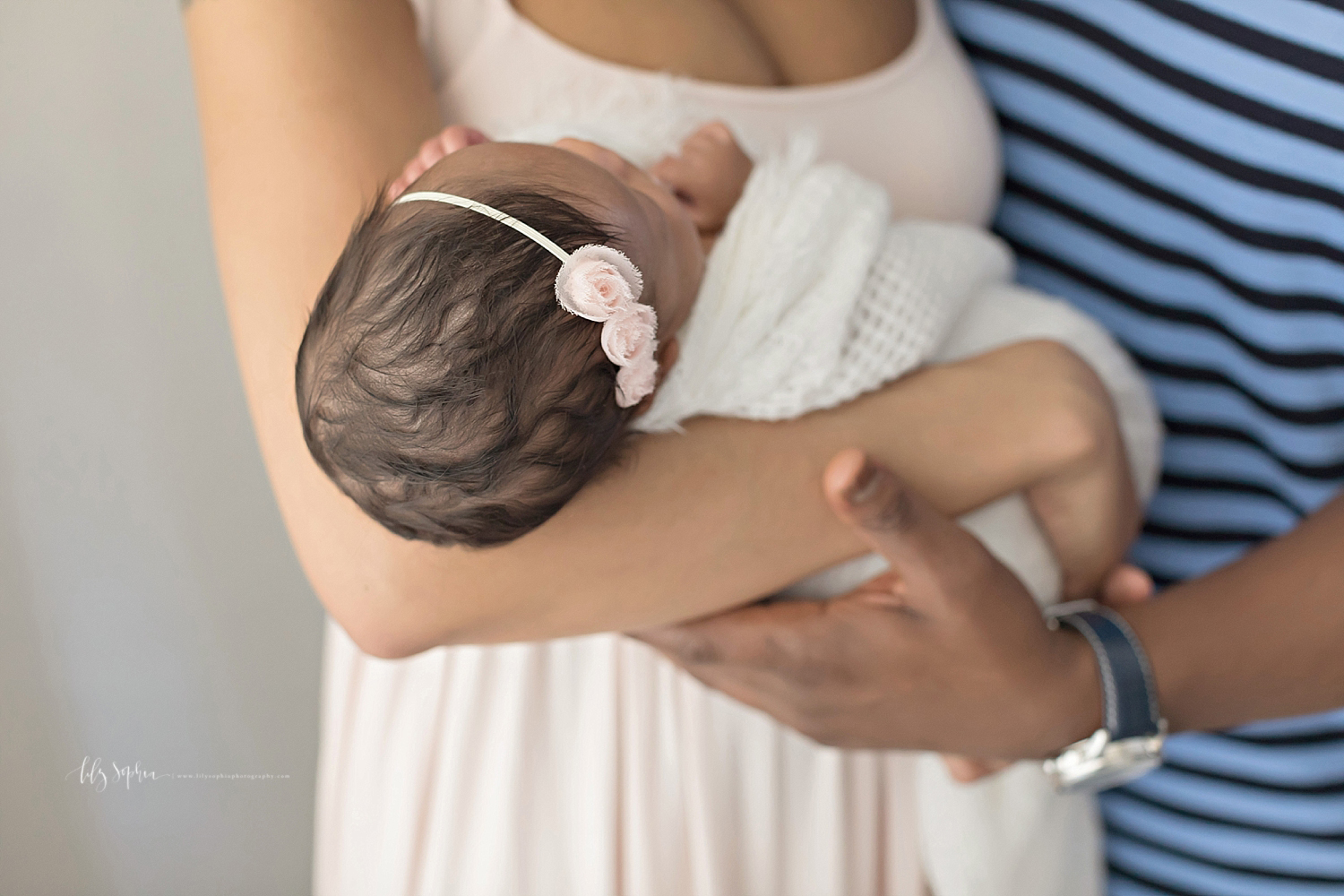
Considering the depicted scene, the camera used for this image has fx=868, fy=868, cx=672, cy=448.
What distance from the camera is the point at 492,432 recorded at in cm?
61

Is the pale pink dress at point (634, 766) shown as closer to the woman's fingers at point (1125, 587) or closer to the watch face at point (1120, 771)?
the watch face at point (1120, 771)

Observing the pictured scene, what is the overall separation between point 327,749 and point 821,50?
1.00 metres

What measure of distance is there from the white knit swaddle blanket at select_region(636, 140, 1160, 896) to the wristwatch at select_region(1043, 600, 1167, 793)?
6cm

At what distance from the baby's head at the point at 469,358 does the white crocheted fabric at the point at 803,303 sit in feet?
0.43

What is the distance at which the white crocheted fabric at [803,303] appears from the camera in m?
0.78

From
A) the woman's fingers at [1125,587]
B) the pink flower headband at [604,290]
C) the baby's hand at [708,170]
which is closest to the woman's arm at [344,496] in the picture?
the pink flower headband at [604,290]

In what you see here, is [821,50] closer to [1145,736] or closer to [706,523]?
[706,523]

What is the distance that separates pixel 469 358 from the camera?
60cm

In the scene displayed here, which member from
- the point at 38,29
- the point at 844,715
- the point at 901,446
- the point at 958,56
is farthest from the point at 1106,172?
the point at 38,29

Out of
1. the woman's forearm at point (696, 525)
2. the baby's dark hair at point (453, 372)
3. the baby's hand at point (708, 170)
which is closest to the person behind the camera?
the baby's dark hair at point (453, 372)

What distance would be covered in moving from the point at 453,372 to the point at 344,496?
0.66ft

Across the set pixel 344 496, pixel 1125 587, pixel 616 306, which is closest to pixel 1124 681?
pixel 1125 587

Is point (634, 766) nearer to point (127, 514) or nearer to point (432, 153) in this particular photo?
point (432, 153)

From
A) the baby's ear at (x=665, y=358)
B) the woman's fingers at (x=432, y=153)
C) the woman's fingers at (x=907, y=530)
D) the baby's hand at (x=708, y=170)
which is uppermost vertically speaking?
the woman's fingers at (x=432, y=153)
